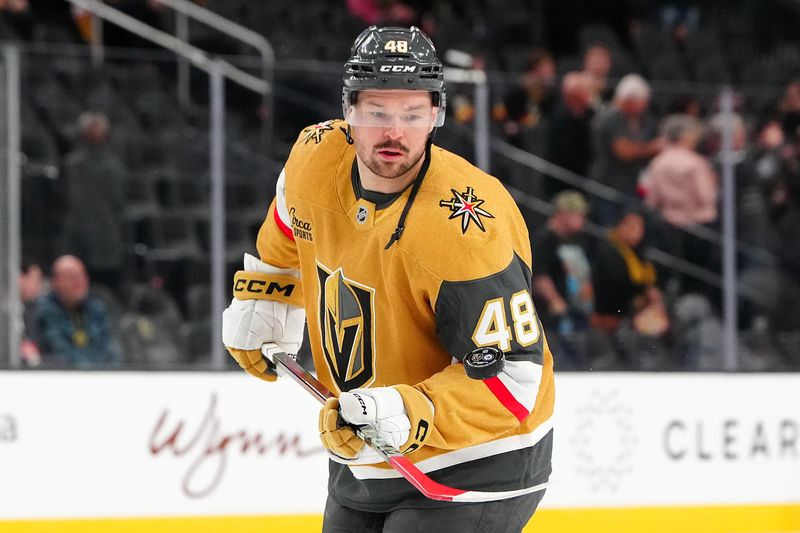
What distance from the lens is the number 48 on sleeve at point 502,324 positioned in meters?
2.19

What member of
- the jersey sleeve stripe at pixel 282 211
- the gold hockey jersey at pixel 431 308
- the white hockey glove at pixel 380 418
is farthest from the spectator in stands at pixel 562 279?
the white hockey glove at pixel 380 418

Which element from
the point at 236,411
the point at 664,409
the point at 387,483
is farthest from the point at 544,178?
the point at 387,483

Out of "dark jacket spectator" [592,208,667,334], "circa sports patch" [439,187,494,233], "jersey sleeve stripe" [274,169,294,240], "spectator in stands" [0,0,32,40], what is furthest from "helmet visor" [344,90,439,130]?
"spectator in stands" [0,0,32,40]

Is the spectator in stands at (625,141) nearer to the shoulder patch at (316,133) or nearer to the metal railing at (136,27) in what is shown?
the metal railing at (136,27)

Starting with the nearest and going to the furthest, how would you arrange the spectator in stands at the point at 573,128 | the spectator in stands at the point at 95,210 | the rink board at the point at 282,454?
1. the rink board at the point at 282,454
2. the spectator in stands at the point at 95,210
3. the spectator in stands at the point at 573,128

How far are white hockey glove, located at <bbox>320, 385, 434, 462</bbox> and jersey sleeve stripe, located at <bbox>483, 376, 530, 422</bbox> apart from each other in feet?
0.37

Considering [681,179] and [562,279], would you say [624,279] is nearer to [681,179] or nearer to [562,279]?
[562,279]

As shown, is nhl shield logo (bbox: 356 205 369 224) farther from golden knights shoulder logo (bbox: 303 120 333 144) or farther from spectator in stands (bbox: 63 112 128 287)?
spectator in stands (bbox: 63 112 128 287)

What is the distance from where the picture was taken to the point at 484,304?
86.3 inches

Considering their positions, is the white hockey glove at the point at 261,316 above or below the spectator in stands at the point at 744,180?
below

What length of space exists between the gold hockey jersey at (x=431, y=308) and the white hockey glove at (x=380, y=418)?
0.04 meters

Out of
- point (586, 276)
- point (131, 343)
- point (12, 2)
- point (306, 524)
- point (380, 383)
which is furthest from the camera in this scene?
point (12, 2)

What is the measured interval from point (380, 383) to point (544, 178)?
276 centimetres

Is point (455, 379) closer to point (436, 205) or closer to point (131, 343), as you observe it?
point (436, 205)
